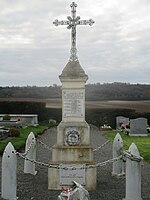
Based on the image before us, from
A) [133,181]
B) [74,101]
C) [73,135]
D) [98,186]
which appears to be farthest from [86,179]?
[74,101]

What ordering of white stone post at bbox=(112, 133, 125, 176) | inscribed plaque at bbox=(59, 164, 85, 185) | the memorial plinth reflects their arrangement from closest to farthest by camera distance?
1. inscribed plaque at bbox=(59, 164, 85, 185)
2. the memorial plinth
3. white stone post at bbox=(112, 133, 125, 176)

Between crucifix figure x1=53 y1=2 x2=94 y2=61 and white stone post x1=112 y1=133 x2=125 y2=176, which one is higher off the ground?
crucifix figure x1=53 y1=2 x2=94 y2=61

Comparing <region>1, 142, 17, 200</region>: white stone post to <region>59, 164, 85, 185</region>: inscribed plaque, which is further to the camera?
<region>59, 164, 85, 185</region>: inscribed plaque

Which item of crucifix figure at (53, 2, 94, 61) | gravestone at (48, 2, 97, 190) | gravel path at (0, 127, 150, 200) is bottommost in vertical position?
gravel path at (0, 127, 150, 200)

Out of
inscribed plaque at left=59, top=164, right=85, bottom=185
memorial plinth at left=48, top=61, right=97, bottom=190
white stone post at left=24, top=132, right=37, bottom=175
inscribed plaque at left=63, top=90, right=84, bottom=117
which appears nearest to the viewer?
inscribed plaque at left=59, top=164, right=85, bottom=185

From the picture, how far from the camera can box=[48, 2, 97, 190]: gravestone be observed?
9336mm

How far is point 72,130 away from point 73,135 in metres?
0.12

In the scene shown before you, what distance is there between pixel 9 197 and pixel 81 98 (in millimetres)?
2899

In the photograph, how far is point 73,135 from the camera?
31.8ft

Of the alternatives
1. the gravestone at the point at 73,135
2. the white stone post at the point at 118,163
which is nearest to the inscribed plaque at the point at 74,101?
the gravestone at the point at 73,135

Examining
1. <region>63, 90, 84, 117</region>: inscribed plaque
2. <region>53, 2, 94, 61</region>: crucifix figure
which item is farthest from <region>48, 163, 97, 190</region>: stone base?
<region>53, 2, 94, 61</region>: crucifix figure

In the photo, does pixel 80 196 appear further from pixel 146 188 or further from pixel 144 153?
pixel 144 153

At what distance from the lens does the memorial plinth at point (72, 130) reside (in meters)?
9.44

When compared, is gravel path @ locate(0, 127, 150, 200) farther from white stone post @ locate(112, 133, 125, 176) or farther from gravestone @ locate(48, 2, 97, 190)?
gravestone @ locate(48, 2, 97, 190)
